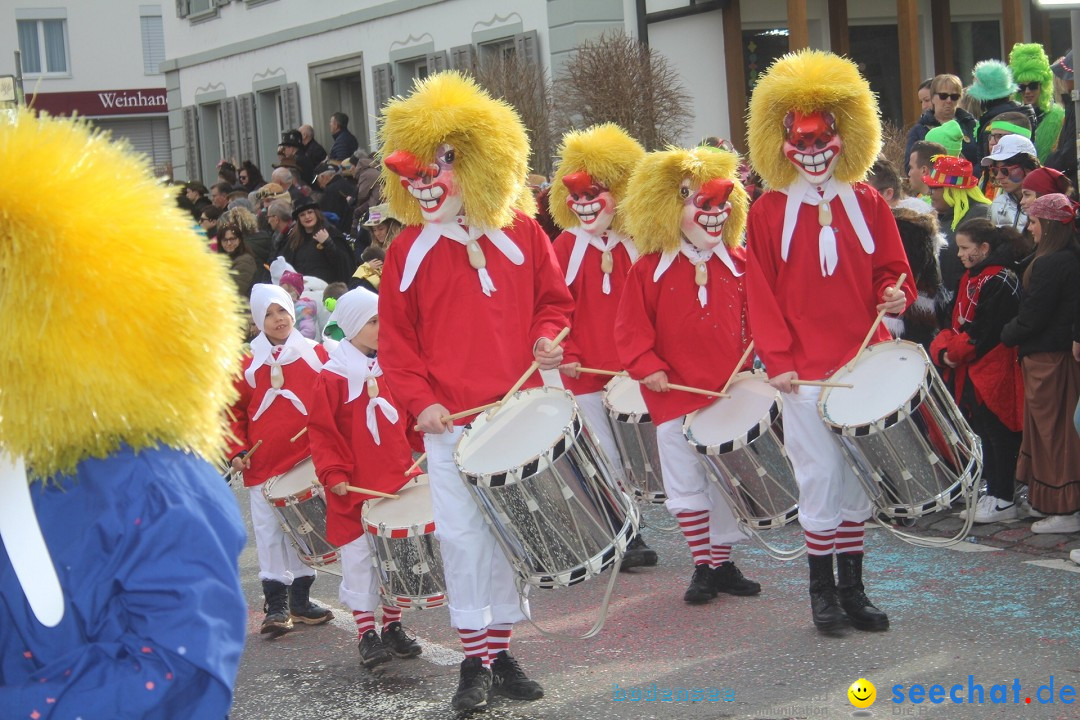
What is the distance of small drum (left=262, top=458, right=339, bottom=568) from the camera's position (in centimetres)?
602

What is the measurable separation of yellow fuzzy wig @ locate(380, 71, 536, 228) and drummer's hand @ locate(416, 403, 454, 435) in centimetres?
72

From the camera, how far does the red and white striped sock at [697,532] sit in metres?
6.33

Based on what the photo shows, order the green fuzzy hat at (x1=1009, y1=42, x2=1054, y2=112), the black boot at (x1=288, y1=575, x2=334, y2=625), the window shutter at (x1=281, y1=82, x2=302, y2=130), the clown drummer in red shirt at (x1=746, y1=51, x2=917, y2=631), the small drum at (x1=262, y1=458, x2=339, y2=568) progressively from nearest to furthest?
the clown drummer in red shirt at (x1=746, y1=51, x2=917, y2=631) → the small drum at (x1=262, y1=458, x2=339, y2=568) → the black boot at (x1=288, y1=575, x2=334, y2=625) → the green fuzzy hat at (x1=1009, y1=42, x2=1054, y2=112) → the window shutter at (x1=281, y1=82, x2=302, y2=130)

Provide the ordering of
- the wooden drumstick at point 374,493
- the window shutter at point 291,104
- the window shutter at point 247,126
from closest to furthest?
the wooden drumstick at point 374,493
the window shutter at point 291,104
the window shutter at point 247,126

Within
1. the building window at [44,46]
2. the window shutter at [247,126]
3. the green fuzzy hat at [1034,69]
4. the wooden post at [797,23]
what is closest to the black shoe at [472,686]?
the green fuzzy hat at [1034,69]

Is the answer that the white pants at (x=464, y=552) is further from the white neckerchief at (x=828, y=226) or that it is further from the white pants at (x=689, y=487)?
the white neckerchief at (x=828, y=226)

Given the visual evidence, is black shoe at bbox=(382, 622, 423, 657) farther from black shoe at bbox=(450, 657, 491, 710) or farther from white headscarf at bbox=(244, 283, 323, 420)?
white headscarf at bbox=(244, 283, 323, 420)

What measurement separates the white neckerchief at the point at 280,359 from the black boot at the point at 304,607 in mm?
817

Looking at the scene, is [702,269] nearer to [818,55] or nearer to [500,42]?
[818,55]

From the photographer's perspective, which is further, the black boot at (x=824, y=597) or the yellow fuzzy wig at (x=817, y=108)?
the yellow fuzzy wig at (x=817, y=108)

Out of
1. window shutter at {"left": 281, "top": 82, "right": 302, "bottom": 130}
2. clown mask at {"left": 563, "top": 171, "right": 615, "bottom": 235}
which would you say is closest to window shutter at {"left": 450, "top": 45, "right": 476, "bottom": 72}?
window shutter at {"left": 281, "top": 82, "right": 302, "bottom": 130}

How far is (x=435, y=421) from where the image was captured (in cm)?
491

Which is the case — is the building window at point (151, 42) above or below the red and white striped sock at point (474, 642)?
above

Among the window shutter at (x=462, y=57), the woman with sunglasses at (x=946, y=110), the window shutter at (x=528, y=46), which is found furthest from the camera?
the window shutter at (x=462, y=57)
